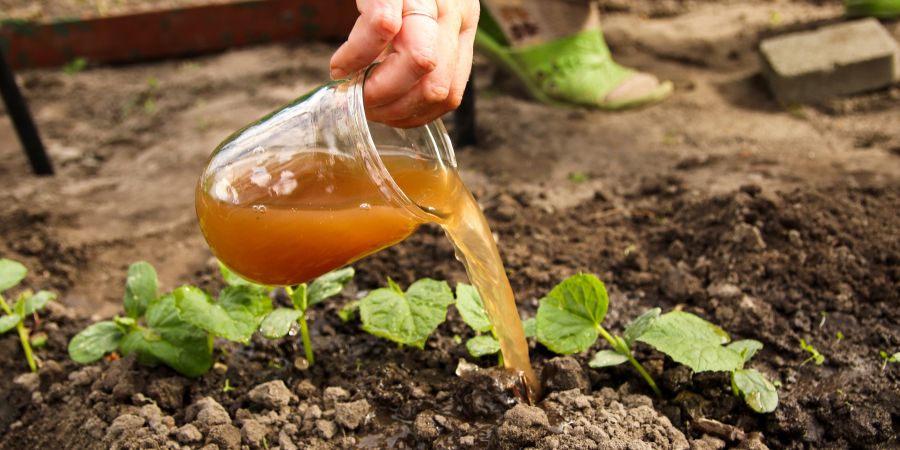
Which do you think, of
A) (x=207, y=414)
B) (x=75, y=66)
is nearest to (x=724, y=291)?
(x=207, y=414)

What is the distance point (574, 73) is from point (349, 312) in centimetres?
166

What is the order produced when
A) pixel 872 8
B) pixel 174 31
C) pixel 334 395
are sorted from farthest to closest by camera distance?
pixel 174 31
pixel 872 8
pixel 334 395

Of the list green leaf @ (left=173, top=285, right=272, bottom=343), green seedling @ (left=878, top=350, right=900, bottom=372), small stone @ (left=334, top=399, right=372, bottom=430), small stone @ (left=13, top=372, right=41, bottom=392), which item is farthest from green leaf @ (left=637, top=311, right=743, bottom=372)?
small stone @ (left=13, top=372, right=41, bottom=392)

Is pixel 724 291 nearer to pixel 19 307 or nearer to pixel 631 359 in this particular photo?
pixel 631 359

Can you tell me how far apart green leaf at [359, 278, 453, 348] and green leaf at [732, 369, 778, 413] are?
2.06ft

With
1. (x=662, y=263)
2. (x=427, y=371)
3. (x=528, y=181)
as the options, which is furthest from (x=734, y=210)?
(x=427, y=371)

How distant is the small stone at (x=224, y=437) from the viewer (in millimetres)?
1693

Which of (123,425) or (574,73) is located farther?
(574,73)

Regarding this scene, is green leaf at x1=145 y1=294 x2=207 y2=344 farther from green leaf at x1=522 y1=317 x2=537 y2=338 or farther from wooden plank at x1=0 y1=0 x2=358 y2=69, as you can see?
wooden plank at x1=0 y1=0 x2=358 y2=69

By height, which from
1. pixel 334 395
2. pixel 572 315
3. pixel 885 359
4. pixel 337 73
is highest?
pixel 337 73

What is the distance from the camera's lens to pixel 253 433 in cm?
172

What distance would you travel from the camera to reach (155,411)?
1762mm

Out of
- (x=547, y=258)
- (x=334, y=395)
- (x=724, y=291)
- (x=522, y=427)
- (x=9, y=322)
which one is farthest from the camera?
(x=547, y=258)

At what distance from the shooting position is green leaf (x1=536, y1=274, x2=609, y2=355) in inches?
69.7
